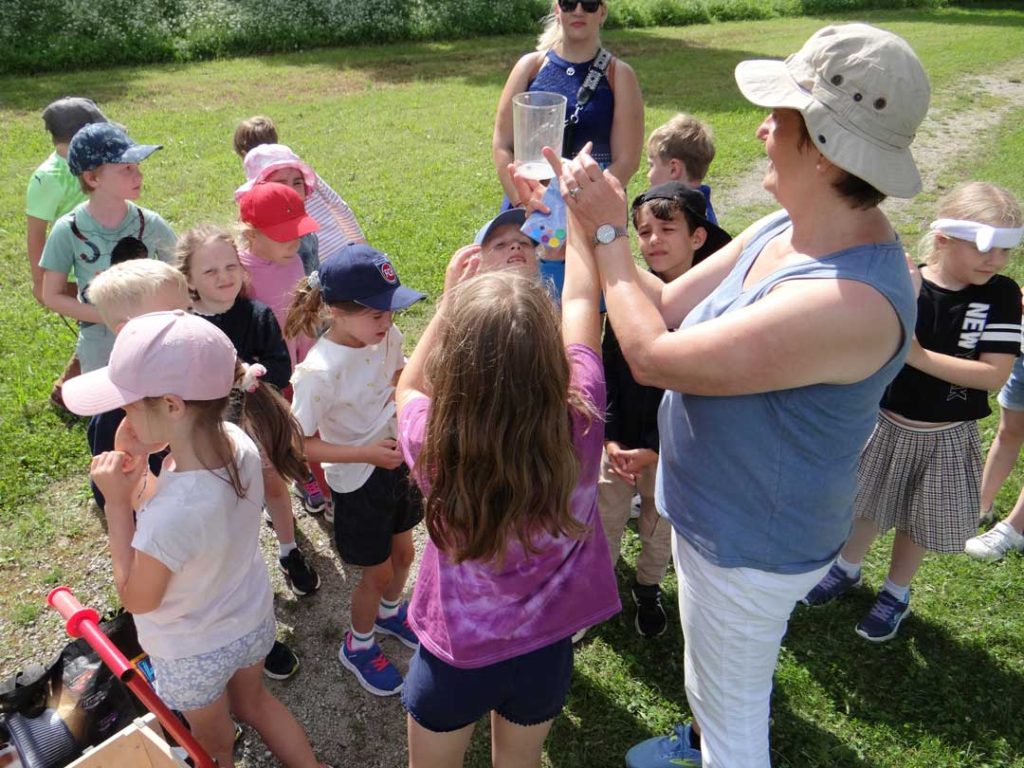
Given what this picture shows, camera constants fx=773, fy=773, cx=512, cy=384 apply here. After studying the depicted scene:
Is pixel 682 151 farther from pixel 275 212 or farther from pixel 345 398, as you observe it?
Result: pixel 345 398

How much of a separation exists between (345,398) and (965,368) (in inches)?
90.3

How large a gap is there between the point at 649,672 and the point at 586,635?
0.31m

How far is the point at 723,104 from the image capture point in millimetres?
13055

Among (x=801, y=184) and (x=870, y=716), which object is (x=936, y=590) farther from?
A: (x=801, y=184)

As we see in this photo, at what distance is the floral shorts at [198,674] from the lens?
2.29 meters

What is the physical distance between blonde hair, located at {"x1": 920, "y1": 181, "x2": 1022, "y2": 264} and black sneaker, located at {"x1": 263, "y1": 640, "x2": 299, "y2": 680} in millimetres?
3031

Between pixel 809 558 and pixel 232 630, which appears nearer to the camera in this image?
pixel 809 558

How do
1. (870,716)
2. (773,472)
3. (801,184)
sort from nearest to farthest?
(801,184) < (773,472) < (870,716)

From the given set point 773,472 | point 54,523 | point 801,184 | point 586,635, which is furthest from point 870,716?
point 54,523

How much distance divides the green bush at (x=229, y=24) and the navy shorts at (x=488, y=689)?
16174mm

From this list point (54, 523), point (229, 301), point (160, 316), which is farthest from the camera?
point (54, 523)

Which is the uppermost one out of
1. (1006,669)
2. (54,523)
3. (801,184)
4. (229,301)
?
(801,184)

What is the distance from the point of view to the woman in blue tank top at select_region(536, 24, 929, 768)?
1.66 metres

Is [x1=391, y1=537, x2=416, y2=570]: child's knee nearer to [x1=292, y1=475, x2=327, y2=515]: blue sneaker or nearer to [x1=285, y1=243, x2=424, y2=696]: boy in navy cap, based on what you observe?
[x1=285, y1=243, x2=424, y2=696]: boy in navy cap
